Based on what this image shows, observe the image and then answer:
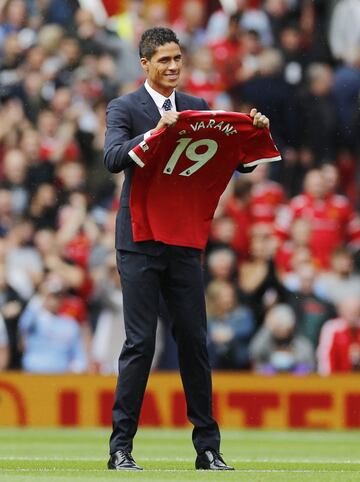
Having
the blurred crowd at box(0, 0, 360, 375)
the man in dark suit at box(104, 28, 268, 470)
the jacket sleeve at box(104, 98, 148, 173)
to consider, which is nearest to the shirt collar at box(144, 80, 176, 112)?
the man in dark suit at box(104, 28, 268, 470)

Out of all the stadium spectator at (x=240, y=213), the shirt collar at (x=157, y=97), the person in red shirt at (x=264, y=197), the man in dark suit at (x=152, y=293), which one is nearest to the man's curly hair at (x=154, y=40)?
the man in dark suit at (x=152, y=293)

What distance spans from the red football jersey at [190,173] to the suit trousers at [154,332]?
0.12m

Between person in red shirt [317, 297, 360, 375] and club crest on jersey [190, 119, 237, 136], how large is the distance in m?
5.99

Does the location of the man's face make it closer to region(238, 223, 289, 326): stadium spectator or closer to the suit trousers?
the suit trousers

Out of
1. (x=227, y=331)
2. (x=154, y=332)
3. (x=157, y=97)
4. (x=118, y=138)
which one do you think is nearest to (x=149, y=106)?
(x=157, y=97)

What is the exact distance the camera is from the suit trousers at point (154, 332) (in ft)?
22.5

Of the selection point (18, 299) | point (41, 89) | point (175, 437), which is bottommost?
point (175, 437)

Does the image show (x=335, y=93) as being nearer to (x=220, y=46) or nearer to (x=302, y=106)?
(x=302, y=106)

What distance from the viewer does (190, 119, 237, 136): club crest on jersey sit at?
6.81 meters

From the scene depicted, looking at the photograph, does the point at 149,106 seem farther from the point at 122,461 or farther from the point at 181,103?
the point at 122,461

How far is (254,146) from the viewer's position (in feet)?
23.1

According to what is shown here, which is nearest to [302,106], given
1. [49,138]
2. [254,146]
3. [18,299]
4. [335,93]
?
[335,93]

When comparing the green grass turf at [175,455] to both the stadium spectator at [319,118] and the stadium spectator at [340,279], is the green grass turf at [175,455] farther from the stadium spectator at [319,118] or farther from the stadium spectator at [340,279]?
the stadium spectator at [319,118]

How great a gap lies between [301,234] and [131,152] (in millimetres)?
7157
